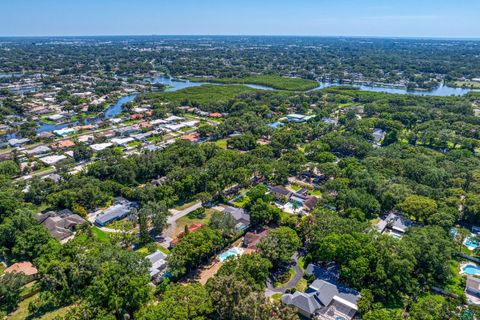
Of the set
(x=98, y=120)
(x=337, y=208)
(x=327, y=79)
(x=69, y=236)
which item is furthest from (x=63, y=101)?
(x=327, y=79)

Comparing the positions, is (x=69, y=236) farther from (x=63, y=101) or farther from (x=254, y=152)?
(x=63, y=101)

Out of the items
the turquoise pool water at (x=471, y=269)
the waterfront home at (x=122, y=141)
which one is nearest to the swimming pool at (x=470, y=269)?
the turquoise pool water at (x=471, y=269)

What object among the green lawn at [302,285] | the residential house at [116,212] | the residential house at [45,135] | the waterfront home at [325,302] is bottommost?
the green lawn at [302,285]

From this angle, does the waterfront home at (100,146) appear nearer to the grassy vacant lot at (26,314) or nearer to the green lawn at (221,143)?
the green lawn at (221,143)

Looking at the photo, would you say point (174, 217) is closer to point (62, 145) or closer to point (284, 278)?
point (284, 278)

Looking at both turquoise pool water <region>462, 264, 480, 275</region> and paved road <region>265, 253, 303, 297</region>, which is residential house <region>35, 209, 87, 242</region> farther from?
turquoise pool water <region>462, 264, 480, 275</region>

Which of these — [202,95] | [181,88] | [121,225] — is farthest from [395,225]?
[181,88]
